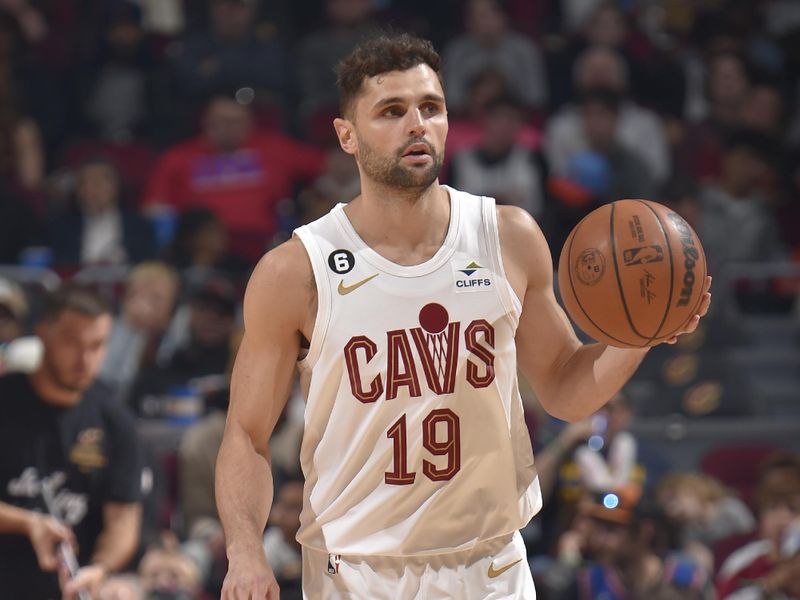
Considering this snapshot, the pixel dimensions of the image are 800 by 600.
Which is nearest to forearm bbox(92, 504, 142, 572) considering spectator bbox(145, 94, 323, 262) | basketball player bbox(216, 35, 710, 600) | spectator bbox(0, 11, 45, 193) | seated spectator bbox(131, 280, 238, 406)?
basketball player bbox(216, 35, 710, 600)

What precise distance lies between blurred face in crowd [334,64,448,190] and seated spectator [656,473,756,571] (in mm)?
3964

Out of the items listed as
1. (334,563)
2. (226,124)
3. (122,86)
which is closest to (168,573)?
(334,563)

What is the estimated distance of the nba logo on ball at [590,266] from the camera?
3.55 m

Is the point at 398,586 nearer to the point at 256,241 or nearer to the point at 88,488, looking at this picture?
the point at 88,488

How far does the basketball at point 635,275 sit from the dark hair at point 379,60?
0.60 m

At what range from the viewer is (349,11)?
Answer: 34.8 feet

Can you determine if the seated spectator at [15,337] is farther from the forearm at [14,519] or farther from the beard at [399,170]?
the beard at [399,170]

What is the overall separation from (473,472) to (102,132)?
25.7ft

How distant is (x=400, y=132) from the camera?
3496 mm

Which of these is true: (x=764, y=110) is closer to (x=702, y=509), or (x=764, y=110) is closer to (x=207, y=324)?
(x=702, y=509)

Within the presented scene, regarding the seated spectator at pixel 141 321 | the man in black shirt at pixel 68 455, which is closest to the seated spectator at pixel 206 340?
the seated spectator at pixel 141 321

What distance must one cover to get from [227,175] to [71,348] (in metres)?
4.13

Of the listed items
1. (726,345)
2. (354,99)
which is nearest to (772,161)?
(726,345)

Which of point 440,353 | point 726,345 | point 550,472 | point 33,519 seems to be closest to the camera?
point 440,353
